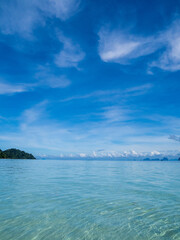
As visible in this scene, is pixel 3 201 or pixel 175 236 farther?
pixel 3 201

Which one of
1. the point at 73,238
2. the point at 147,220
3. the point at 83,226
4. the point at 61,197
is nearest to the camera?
the point at 73,238

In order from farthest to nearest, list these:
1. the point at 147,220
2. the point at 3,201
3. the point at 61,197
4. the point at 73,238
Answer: the point at 61,197, the point at 3,201, the point at 147,220, the point at 73,238

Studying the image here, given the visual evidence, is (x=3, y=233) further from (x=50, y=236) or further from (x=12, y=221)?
(x=50, y=236)

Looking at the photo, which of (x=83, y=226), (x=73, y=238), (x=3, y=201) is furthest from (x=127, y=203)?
(x=3, y=201)

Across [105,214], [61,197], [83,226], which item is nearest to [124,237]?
[83,226]

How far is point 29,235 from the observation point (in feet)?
22.0

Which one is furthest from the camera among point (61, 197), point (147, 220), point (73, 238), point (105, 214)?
point (61, 197)

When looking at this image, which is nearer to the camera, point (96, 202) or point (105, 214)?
point (105, 214)

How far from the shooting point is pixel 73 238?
6.59 m

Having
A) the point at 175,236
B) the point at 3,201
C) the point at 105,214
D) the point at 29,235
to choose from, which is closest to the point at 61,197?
the point at 3,201

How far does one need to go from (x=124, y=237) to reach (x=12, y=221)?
5.26 m

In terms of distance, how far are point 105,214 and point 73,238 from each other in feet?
9.88

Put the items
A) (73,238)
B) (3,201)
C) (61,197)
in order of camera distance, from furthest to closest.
A: (61,197) → (3,201) → (73,238)

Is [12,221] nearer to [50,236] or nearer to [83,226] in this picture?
[50,236]
